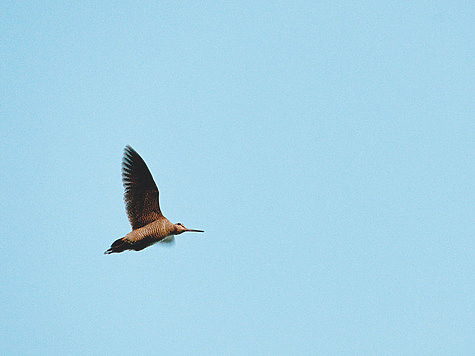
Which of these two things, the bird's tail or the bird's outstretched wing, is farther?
the bird's outstretched wing

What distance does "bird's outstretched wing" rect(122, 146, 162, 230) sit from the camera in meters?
21.4

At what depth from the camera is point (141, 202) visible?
21.5 m

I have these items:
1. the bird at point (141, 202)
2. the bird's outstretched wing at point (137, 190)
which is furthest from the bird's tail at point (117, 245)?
the bird's outstretched wing at point (137, 190)

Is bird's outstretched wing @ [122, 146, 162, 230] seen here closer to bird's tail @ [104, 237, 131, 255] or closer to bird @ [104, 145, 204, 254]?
bird @ [104, 145, 204, 254]

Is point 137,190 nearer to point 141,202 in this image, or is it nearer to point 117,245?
point 141,202

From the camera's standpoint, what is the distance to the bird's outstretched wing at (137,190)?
21.4m

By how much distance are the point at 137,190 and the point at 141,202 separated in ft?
1.50

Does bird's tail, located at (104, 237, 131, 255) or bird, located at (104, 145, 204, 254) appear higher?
bird, located at (104, 145, 204, 254)

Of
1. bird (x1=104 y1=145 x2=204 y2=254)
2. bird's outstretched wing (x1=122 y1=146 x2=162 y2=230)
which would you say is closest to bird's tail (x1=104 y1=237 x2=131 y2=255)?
bird (x1=104 y1=145 x2=204 y2=254)

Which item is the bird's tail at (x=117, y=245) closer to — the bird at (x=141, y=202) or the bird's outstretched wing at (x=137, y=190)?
the bird at (x=141, y=202)

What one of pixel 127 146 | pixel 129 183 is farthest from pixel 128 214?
pixel 127 146

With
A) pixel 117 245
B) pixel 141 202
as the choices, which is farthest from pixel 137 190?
pixel 117 245

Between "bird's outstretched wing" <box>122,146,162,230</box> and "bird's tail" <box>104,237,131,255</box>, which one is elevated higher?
"bird's outstretched wing" <box>122,146,162,230</box>

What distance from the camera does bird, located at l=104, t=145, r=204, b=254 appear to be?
21.3m
